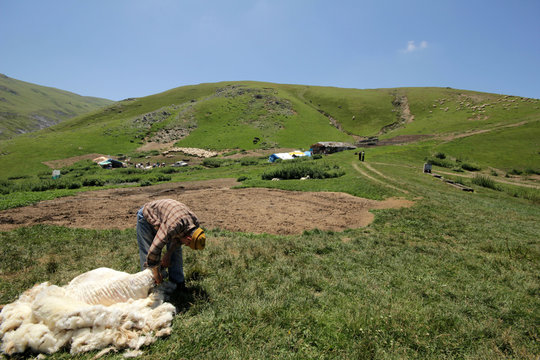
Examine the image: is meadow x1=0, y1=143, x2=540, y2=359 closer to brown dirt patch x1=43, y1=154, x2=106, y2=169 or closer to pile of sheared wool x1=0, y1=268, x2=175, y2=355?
pile of sheared wool x1=0, y1=268, x2=175, y2=355

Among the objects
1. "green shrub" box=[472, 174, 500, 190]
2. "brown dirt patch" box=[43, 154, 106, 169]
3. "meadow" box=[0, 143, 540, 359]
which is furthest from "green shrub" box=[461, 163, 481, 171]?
"brown dirt patch" box=[43, 154, 106, 169]

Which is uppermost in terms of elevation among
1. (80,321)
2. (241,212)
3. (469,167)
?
(80,321)

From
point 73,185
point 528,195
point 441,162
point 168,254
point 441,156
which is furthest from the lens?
point 441,156

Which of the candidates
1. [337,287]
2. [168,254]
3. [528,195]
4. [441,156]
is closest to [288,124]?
[441,156]

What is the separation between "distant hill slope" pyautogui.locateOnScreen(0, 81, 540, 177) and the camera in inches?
2038

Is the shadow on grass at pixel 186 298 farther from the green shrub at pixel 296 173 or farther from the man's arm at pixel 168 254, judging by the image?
the green shrub at pixel 296 173

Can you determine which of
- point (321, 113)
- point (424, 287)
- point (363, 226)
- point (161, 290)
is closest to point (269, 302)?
point (161, 290)

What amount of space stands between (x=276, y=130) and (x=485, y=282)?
2795 inches

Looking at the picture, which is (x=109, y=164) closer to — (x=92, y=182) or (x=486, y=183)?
(x=92, y=182)

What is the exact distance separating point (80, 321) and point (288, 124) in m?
79.1

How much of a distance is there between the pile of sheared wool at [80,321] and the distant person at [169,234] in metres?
0.72

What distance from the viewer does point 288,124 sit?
261ft

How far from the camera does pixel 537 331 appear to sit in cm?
447

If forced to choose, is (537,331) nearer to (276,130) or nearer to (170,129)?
(276,130)
